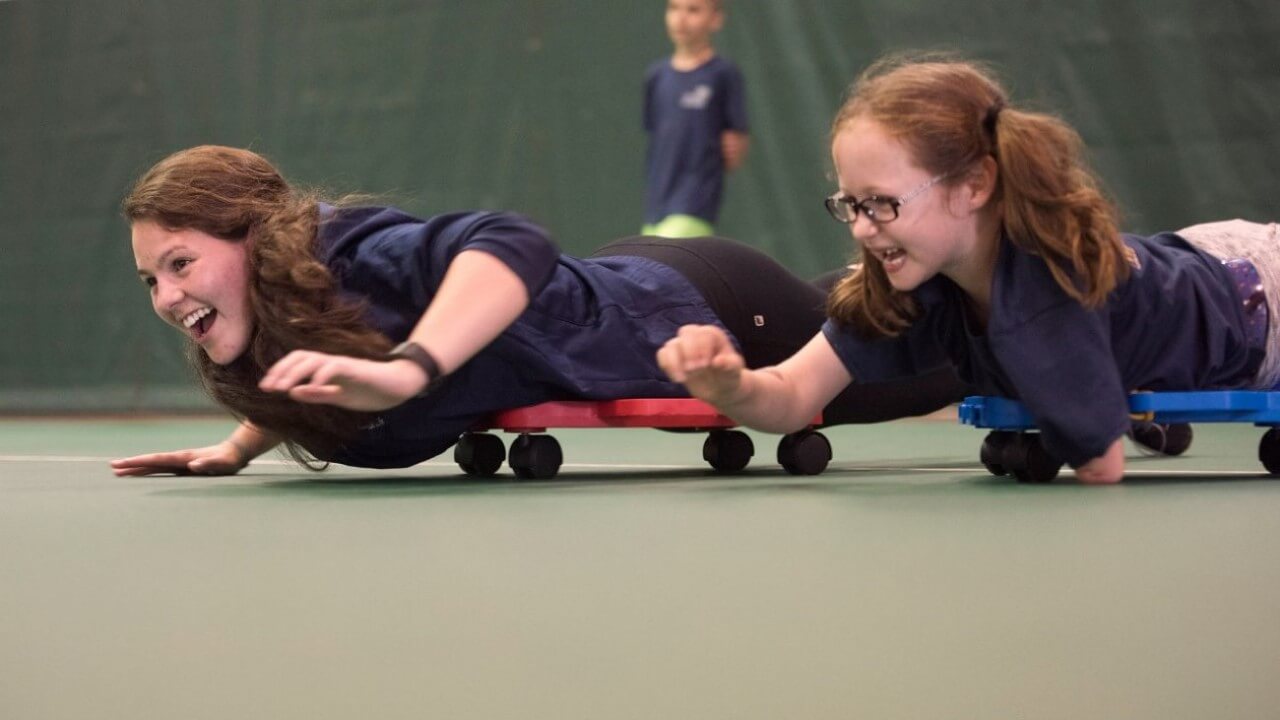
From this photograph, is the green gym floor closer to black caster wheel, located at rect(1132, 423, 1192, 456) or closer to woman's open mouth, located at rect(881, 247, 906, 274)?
woman's open mouth, located at rect(881, 247, 906, 274)

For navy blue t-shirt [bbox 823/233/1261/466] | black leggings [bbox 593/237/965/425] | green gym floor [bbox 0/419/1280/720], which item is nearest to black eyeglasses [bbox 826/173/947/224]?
navy blue t-shirt [bbox 823/233/1261/466]

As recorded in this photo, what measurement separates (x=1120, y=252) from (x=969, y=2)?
3583 millimetres

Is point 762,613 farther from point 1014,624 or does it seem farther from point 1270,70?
point 1270,70

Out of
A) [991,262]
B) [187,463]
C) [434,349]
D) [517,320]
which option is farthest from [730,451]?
[187,463]

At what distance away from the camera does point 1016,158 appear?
85.0 inches

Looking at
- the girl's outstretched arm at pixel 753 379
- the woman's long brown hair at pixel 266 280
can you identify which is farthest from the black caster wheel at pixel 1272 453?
the woman's long brown hair at pixel 266 280

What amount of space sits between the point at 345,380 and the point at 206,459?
1027 mm

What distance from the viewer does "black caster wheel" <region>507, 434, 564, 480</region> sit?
8.89 ft

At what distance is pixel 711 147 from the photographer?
5332 millimetres

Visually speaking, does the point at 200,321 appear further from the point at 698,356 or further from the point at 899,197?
the point at 899,197

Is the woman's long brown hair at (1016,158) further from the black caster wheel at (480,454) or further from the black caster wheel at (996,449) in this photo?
the black caster wheel at (480,454)

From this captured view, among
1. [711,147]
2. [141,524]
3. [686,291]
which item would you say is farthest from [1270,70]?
[141,524]

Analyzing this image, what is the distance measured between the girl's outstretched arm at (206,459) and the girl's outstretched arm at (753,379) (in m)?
0.95

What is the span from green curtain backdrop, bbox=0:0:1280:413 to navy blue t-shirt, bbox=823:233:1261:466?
291 cm
